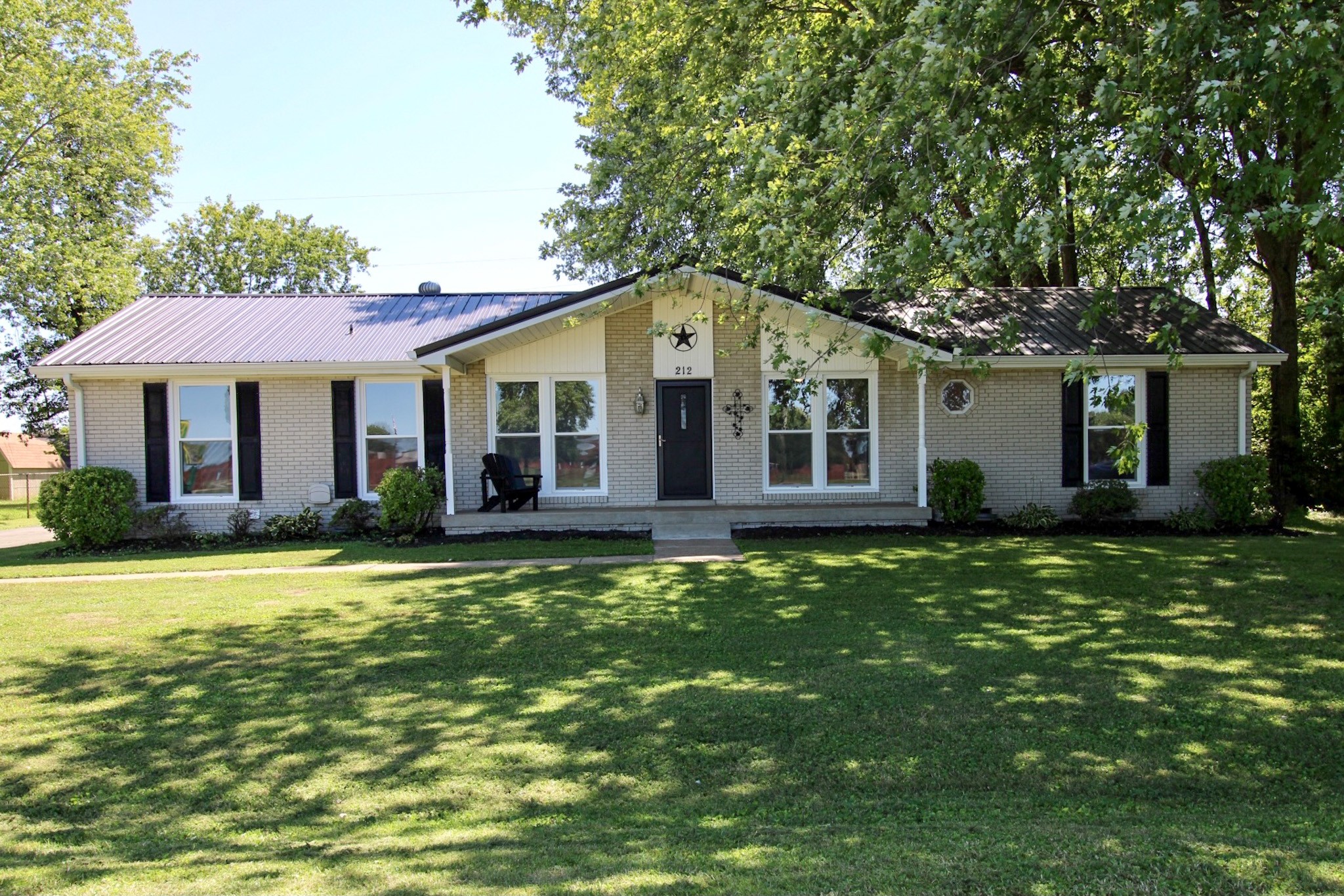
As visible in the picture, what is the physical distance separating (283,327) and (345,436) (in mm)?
2795

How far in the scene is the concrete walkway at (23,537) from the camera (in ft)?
53.9

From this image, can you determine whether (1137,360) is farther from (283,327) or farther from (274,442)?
(283,327)

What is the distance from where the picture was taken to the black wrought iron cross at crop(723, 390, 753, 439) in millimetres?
14727

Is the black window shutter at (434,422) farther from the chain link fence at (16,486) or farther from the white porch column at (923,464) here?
the chain link fence at (16,486)

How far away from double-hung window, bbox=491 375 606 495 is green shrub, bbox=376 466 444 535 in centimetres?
157

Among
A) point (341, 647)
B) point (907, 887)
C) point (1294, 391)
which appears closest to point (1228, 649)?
point (907, 887)

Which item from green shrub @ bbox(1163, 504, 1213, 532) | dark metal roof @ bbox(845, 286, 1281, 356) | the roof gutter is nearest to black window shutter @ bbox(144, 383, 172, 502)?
dark metal roof @ bbox(845, 286, 1281, 356)

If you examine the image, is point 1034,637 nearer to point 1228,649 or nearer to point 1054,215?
point 1228,649

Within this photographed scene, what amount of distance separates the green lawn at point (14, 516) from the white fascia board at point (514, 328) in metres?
11.4

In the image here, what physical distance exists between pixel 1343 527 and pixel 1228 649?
10.4 metres

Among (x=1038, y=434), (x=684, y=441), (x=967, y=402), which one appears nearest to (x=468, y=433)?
(x=684, y=441)

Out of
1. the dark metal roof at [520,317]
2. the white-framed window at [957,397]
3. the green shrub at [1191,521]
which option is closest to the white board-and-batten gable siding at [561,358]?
the dark metal roof at [520,317]

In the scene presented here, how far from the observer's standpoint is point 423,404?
14922 millimetres

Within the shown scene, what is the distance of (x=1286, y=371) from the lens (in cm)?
1705
